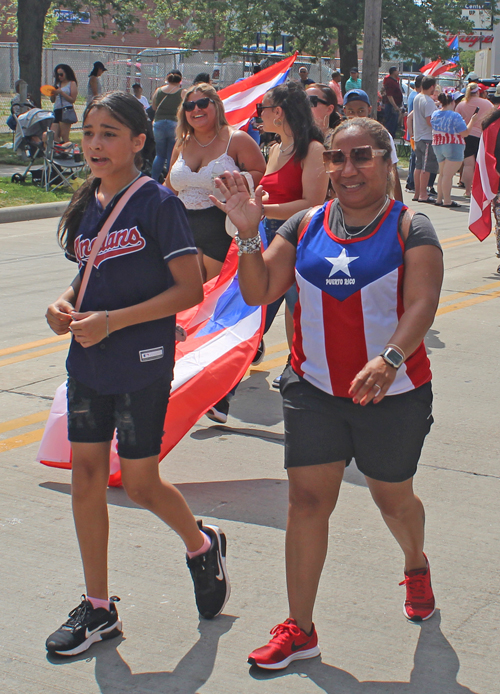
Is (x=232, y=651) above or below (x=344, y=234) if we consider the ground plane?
below

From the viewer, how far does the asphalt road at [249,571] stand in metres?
2.90

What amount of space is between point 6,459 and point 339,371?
8.19ft

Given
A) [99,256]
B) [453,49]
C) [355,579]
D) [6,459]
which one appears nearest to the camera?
[99,256]

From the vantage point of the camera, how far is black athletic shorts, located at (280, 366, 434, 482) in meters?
2.89

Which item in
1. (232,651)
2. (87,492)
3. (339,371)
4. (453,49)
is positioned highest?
(453,49)

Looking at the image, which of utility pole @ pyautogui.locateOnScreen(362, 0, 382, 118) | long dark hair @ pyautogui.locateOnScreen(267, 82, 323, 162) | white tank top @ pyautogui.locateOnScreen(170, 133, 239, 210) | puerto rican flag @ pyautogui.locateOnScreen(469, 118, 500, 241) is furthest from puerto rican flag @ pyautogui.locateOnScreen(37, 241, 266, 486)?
utility pole @ pyautogui.locateOnScreen(362, 0, 382, 118)

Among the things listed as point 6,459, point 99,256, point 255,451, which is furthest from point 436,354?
point 99,256

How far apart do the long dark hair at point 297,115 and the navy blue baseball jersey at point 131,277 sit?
253cm

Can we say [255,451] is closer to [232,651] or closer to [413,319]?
[232,651]

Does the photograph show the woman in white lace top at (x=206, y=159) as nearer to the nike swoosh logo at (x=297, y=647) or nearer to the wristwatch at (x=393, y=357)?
the wristwatch at (x=393, y=357)

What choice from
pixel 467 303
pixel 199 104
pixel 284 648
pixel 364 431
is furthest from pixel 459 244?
pixel 284 648

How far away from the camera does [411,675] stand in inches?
114

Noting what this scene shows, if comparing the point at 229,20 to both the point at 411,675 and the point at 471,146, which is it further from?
the point at 411,675

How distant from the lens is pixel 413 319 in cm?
276
